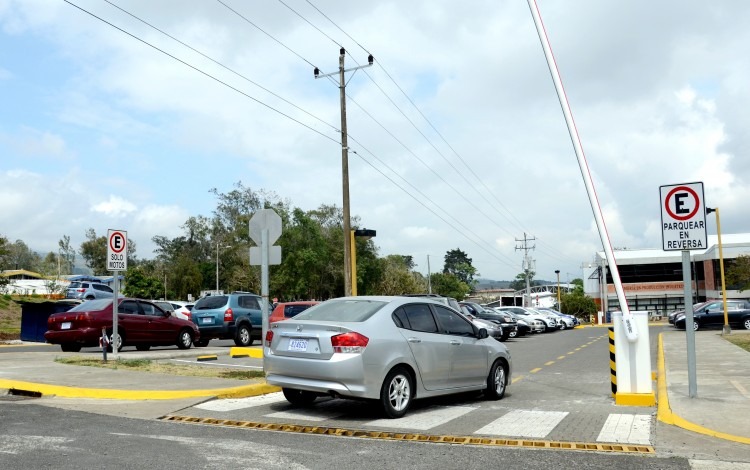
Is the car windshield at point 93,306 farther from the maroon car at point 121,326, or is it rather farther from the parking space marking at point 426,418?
the parking space marking at point 426,418

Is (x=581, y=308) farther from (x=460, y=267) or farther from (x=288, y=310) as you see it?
(x=460, y=267)

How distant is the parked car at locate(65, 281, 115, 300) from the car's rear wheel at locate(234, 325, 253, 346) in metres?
20.8

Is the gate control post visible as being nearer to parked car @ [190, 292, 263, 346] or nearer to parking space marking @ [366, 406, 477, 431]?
parking space marking @ [366, 406, 477, 431]

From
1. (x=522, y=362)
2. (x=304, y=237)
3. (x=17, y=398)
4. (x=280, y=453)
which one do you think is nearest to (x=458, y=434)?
(x=280, y=453)

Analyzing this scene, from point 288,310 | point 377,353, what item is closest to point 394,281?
point 288,310

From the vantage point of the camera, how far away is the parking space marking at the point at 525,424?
26.0 ft

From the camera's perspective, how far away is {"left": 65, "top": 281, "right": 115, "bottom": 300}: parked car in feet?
147

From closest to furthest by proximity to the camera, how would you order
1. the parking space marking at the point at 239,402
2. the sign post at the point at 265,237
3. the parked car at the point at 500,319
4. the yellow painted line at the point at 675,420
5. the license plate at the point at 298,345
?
the yellow painted line at the point at 675,420, the license plate at the point at 298,345, the parking space marking at the point at 239,402, the sign post at the point at 265,237, the parked car at the point at 500,319

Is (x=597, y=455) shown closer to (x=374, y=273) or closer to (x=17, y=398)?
(x=17, y=398)

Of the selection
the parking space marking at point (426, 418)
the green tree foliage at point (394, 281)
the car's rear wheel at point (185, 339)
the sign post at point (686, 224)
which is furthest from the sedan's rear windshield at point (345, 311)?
the green tree foliage at point (394, 281)

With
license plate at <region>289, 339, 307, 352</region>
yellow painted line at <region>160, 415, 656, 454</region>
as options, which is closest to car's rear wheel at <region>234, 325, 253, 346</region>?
license plate at <region>289, 339, 307, 352</region>

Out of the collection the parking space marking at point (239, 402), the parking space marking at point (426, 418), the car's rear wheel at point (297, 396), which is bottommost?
the parking space marking at point (426, 418)

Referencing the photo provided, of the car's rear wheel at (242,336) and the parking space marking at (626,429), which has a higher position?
the car's rear wheel at (242,336)

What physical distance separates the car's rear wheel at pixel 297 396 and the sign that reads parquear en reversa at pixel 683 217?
5401 mm
